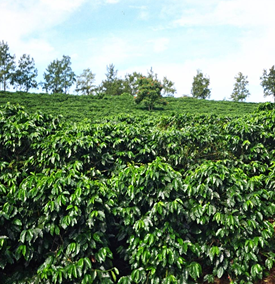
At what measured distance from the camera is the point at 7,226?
3719mm

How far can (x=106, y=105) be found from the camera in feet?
89.4

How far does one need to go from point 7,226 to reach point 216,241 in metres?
2.80

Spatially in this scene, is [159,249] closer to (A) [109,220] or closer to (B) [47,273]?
(A) [109,220]

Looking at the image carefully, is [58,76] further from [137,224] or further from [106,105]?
[137,224]

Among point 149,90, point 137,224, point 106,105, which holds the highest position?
point 149,90

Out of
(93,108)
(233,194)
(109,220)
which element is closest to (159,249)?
(109,220)

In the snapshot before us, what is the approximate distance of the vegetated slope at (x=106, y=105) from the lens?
2380 centimetres

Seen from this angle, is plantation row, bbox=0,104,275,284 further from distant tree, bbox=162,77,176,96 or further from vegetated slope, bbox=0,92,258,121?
distant tree, bbox=162,77,176,96

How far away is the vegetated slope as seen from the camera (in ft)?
78.1

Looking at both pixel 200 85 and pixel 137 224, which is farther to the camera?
pixel 200 85

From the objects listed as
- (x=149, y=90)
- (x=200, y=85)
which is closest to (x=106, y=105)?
(x=149, y=90)

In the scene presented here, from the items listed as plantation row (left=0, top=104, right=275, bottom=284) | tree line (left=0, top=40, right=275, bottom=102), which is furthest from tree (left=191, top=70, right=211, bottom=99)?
plantation row (left=0, top=104, right=275, bottom=284)

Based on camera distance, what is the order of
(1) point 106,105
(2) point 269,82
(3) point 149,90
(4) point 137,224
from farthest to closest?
(2) point 269,82 < (1) point 106,105 < (3) point 149,90 < (4) point 137,224

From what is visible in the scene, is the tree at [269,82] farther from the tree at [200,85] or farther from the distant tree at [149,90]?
the distant tree at [149,90]
